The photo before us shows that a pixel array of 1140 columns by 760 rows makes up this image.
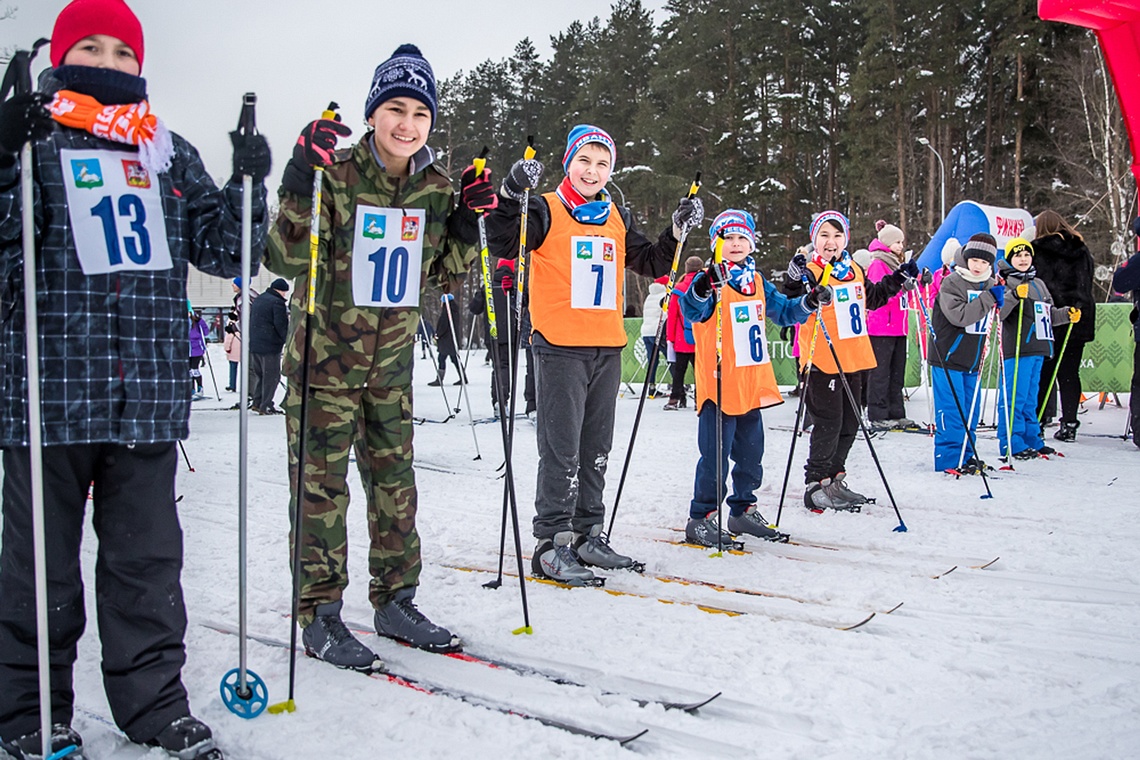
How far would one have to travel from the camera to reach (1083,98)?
21.8 m

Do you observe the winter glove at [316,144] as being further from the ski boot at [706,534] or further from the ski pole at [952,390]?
the ski pole at [952,390]

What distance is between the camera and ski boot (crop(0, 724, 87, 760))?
2.10 m

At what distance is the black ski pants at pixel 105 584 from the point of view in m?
2.12

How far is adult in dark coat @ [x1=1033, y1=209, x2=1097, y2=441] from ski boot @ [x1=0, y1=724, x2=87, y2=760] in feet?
27.3

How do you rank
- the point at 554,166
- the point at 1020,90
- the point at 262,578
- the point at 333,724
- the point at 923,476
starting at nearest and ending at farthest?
the point at 333,724, the point at 262,578, the point at 923,476, the point at 1020,90, the point at 554,166

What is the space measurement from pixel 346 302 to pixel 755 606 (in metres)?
2.03

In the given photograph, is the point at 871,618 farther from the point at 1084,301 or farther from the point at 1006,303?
the point at 1084,301

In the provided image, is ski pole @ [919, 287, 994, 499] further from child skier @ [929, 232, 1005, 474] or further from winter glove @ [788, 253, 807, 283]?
winter glove @ [788, 253, 807, 283]

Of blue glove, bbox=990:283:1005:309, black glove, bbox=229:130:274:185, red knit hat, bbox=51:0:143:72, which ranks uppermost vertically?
red knit hat, bbox=51:0:143:72

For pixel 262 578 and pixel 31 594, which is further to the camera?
pixel 262 578

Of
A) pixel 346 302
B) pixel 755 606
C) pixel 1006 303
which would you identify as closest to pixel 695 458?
pixel 1006 303

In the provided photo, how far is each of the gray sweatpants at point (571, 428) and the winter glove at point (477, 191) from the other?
1.00 m

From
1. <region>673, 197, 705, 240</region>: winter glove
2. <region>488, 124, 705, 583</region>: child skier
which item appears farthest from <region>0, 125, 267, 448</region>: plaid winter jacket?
<region>673, 197, 705, 240</region>: winter glove

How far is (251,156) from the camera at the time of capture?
2322mm
